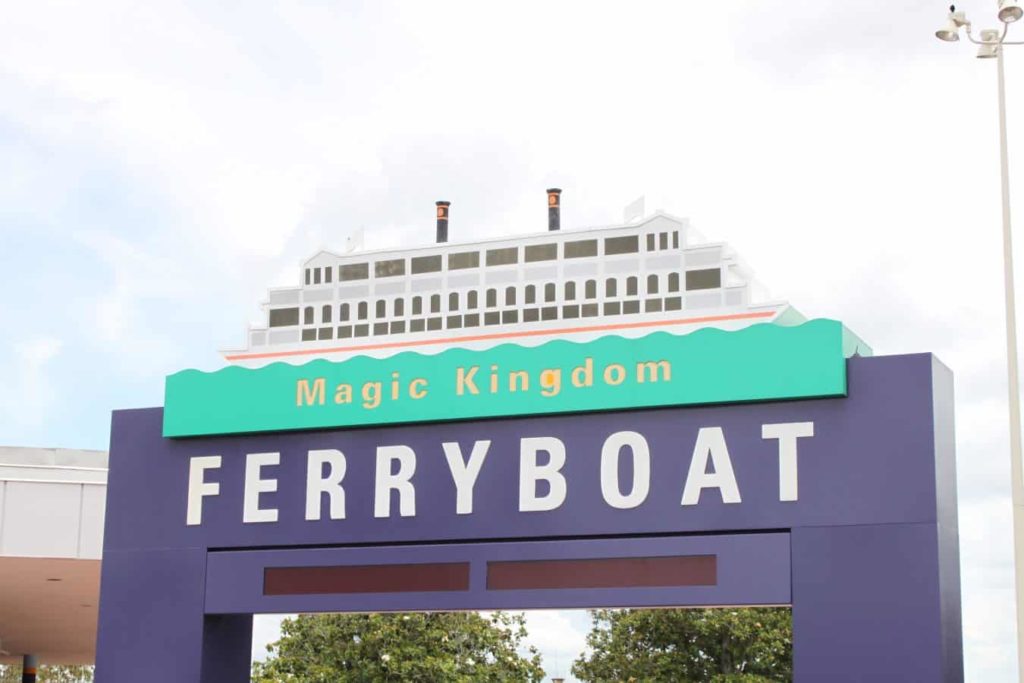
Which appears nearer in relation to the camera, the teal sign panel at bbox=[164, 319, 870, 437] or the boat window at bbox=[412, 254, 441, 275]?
the teal sign panel at bbox=[164, 319, 870, 437]

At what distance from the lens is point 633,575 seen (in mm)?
15312

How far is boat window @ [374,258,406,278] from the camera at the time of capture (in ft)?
101

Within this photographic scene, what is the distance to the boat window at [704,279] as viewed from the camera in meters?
26.6

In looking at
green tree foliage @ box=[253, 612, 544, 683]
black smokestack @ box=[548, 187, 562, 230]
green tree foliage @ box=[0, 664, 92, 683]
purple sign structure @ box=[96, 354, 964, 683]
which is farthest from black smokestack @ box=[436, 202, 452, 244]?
green tree foliage @ box=[0, 664, 92, 683]

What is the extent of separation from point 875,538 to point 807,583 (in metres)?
0.78

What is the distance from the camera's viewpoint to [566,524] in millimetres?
15641

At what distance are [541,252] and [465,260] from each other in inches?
67.0

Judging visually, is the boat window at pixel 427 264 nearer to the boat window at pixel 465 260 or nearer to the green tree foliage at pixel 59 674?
the boat window at pixel 465 260

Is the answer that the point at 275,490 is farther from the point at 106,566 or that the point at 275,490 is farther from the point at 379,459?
the point at 106,566

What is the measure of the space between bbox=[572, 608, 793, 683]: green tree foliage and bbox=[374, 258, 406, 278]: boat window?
44.6 feet

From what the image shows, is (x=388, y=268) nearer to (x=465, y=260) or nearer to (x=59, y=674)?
(x=465, y=260)

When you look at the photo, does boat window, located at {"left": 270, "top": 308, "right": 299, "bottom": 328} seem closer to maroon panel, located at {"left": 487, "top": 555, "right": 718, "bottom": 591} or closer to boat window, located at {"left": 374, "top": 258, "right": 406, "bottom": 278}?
boat window, located at {"left": 374, "top": 258, "right": 406, "bottom": 278}

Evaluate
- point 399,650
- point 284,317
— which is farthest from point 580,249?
point 399,650

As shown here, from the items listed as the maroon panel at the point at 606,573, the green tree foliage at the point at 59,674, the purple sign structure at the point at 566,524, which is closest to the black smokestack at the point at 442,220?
the purple sign structure at the point at 566,524
